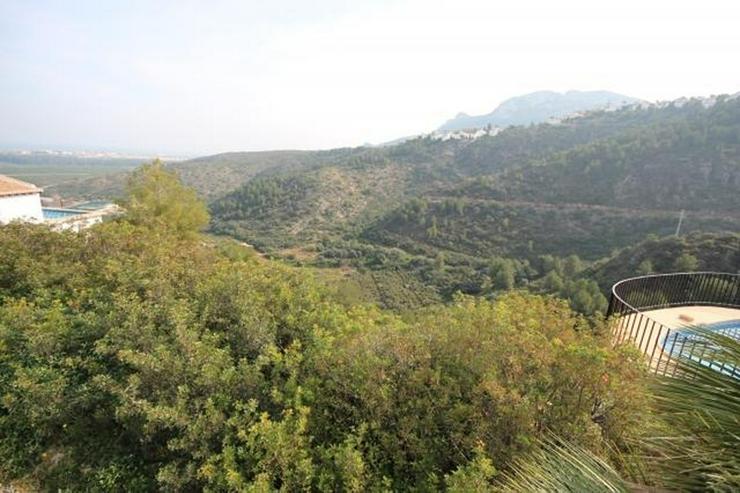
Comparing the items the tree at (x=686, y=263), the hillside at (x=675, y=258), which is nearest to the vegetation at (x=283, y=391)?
the tree at (x=686, y=263)

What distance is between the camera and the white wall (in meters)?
16.6

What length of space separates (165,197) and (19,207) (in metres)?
5.87

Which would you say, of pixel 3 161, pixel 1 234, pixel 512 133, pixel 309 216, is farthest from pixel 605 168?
pixel 3 161

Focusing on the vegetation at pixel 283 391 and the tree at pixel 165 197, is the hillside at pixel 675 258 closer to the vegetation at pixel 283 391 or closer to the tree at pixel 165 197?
the vegetation at pixel 283 391

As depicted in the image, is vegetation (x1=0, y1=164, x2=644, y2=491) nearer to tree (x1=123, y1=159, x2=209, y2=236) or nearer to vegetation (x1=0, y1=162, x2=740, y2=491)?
vegetation (x1=0, y1=162, x2=740, y2=491)

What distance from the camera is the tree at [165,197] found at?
18.2m

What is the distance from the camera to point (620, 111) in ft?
300

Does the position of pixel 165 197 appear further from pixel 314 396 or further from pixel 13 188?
A: pixel 314 396

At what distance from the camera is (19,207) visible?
1727 cm

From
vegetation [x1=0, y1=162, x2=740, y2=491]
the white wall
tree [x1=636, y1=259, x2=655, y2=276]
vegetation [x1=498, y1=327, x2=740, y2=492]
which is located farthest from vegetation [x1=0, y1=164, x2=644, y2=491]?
tree [x1=636, y1=259, x2=655, y2=276]

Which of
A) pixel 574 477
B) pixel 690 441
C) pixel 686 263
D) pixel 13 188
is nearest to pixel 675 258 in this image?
pixel 686 263

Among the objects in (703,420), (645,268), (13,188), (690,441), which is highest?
(703,420)

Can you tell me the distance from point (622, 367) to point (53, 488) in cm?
636

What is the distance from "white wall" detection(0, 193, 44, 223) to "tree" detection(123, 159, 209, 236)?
12.9ft
